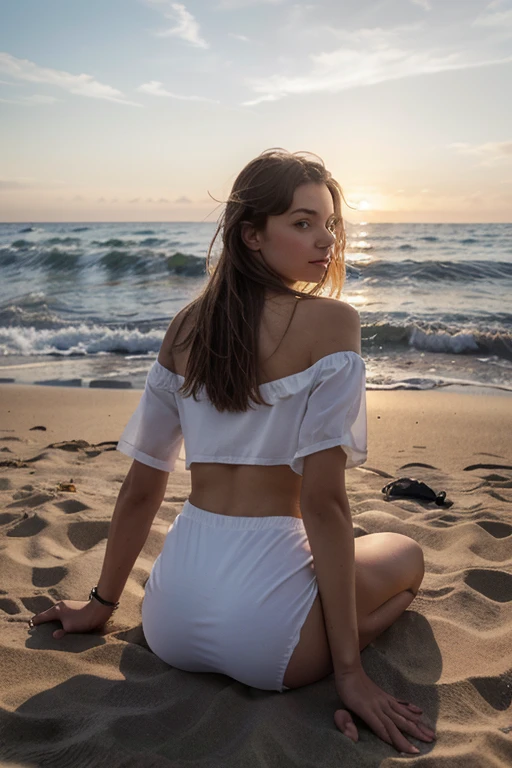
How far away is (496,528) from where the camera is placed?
3482 millimetres

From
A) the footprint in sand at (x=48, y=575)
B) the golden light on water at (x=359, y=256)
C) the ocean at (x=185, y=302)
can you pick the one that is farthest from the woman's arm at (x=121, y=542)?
the golden light on water at (x=359, y=256)

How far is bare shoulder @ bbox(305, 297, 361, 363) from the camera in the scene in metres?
2.02

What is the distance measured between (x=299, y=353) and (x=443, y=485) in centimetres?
266

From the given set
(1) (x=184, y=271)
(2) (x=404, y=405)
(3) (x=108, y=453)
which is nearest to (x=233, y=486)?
(3) (x=108, y=453)

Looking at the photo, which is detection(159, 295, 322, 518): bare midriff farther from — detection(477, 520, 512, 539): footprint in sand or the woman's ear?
detection(477, 520, 512, 539): footprint in sand

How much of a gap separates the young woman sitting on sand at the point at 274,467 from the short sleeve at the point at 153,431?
13 centimetres

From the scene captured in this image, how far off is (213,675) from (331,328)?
111 cm

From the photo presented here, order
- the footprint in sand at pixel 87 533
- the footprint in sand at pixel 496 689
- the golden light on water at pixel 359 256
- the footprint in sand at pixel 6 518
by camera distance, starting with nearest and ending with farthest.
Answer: the footprint in sand at pixel 496 689, the footprint in sand at pixel 87 533, the footprint in sand at pixel 6 518, the golden light on water at pixel 359 256

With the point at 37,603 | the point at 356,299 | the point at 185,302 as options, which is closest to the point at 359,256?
the point at 356,299

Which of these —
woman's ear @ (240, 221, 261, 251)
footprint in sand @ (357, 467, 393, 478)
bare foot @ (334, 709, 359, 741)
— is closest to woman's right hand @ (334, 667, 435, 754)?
bare foot @ (334, 709, 359, 741)

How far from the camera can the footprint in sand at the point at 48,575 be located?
2914 millimetres

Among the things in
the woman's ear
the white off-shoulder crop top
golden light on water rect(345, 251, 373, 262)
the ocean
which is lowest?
the ocean

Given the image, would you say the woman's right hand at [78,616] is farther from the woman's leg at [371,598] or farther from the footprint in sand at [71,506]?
the footprint in sand at [71,506]

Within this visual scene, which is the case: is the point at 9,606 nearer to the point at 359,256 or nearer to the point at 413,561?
the point at 413,561
